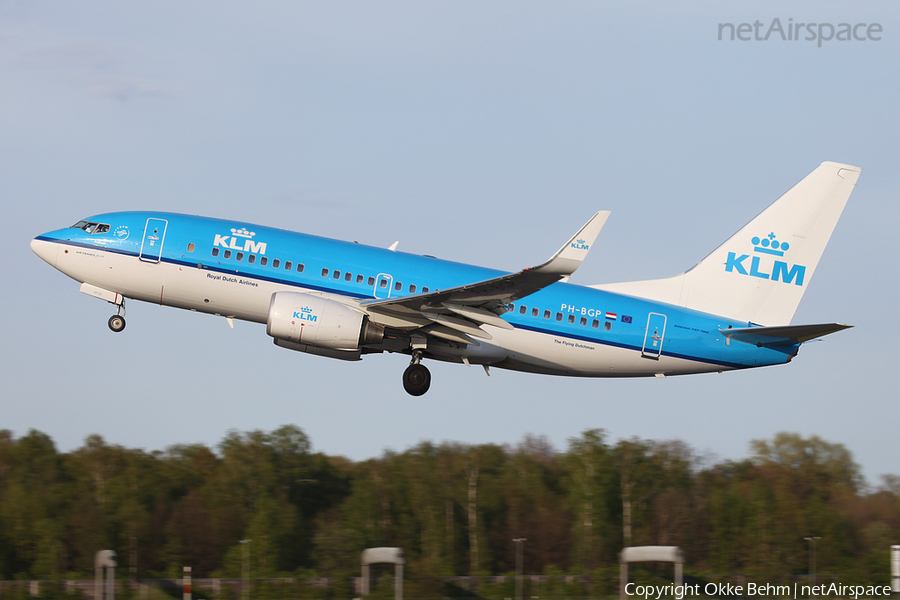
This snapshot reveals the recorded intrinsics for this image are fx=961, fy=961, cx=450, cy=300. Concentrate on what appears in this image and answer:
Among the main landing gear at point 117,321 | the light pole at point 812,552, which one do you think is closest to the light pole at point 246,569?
the main landing gear at point 117,321

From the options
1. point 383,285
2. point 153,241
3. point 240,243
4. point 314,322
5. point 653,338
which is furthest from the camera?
point 653,338

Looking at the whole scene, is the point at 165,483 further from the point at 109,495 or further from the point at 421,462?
the point at 421,462

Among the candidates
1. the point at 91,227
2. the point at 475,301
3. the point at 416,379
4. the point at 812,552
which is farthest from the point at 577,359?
the point at 812,552

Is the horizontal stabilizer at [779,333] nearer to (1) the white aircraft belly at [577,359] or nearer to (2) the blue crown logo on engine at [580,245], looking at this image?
(1) the white aircraft belly at [577,359]

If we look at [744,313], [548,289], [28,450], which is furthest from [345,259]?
[28,450]

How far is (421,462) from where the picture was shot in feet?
253

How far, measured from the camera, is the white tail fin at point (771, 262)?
3250cm

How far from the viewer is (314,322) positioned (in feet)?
91.7

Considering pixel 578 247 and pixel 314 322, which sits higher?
pixel 578 247

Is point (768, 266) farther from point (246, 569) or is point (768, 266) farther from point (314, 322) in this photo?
point (246, 569)

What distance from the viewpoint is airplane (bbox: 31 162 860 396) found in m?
28.6

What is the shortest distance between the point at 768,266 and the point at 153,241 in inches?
809

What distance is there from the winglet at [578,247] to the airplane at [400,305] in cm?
377

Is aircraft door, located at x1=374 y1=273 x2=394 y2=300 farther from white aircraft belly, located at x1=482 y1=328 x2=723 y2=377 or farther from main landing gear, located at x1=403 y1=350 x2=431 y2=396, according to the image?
white aircraft belly, located at x1=482 y1=328 x2=723 y2=377
